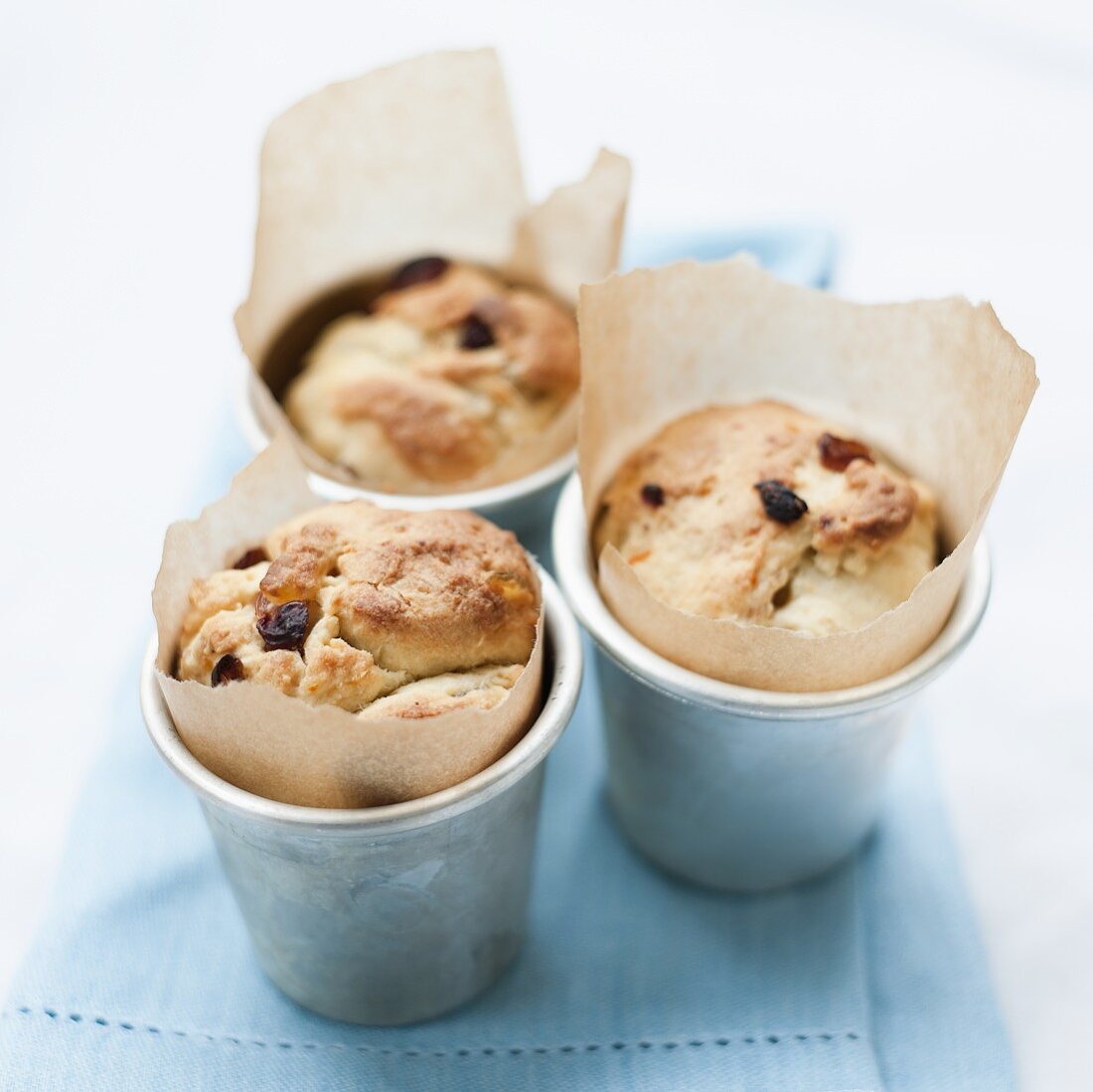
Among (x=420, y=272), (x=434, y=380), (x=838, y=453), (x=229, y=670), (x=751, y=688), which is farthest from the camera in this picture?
(x=420, y=272)

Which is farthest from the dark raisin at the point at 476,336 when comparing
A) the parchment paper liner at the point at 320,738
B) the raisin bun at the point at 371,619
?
the parchment paper liner at the point at 320,738

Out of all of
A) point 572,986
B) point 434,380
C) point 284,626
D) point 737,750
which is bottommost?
point 572,986

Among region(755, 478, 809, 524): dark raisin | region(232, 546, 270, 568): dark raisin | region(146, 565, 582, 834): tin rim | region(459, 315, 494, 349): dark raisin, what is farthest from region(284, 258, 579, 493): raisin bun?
region(146, 565, 582, 834): tin rim

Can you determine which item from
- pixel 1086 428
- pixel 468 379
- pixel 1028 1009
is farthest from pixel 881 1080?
pixel 1086 428

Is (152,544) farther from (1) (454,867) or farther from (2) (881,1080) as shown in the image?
(2) (881,1080)

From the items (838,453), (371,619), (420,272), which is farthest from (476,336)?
(371,619)

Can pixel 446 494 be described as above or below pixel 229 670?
Answer: below

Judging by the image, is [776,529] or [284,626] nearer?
[284,626]

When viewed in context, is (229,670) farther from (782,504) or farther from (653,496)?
(782,504)
